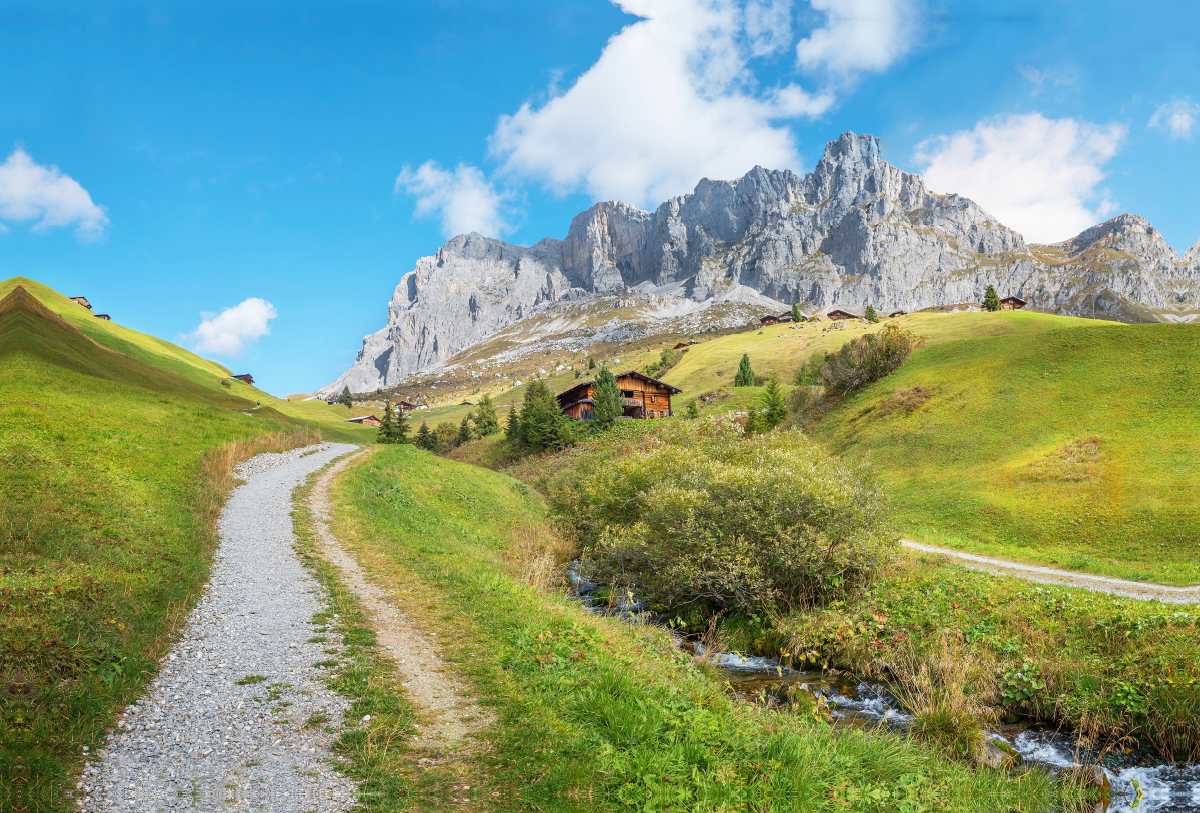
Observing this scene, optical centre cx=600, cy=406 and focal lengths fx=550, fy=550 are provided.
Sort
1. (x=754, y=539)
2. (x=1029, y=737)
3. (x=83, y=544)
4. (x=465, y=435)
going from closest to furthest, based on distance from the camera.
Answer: (x=1029, y=737), (x=83, y=544), (x=754, y=539), (x=465, y=435)

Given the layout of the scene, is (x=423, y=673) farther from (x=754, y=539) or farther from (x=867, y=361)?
(x=867, y=361)

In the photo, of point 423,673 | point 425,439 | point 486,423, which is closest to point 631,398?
point 486,423

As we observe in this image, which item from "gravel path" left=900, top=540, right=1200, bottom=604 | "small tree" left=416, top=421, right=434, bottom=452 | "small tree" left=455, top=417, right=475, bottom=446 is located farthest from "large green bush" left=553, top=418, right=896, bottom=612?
"small tree" left=455, top=417, right=475, bottom=446

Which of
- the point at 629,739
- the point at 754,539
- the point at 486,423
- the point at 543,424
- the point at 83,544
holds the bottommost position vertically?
the point at 629,739

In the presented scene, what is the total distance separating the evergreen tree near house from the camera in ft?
250

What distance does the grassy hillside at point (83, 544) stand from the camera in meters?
6.81

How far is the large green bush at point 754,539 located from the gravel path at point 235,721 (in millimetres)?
11396

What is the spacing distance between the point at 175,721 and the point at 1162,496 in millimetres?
40668

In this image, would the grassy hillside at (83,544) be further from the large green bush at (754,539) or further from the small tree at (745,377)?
the small tree at (745,377)

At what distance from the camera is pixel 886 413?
54.8 metres

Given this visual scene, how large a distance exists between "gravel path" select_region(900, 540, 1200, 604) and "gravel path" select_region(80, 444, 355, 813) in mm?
24428

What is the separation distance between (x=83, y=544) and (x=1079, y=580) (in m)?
33.7

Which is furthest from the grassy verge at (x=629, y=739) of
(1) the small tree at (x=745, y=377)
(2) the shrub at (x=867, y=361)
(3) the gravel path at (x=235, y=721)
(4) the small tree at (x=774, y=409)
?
(1) the small tree at (x=745, y=377)

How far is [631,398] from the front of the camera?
92312mm
